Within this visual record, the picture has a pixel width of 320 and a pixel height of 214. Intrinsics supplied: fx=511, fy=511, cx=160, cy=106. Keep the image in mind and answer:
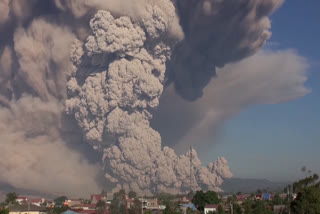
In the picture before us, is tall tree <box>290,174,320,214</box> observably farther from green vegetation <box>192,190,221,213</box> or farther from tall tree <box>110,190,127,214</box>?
green vegetation <box>192,190,221,213</box>

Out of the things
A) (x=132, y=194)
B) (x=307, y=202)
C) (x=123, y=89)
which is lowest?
(x=307, y=202)

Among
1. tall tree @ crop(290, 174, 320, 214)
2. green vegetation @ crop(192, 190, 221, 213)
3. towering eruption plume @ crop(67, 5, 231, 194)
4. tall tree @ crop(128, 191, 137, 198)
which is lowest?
tall tree @ crop(290, 174, 320, 214)

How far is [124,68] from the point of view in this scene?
74.1m

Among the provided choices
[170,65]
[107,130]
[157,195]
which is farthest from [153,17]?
[157,195]

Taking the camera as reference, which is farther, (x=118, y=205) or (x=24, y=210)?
(x=24, y=210)

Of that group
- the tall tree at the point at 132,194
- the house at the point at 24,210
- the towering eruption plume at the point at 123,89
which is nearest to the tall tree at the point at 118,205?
the house at the point at 24,210

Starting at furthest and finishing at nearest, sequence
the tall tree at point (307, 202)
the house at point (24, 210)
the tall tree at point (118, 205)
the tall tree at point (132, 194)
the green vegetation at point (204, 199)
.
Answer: the tall tree at point (132, 194) < the green vegetation at point (204, 199) < the house at point (24, 210) < the tall tree at point (118, 205) < the tall tree at point (307, 202)

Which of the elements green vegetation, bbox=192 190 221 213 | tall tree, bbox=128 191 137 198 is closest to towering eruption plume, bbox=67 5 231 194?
tall tree, bbox=128 191 137 198

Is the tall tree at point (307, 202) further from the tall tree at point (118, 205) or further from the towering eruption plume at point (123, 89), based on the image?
the towering eruption plume at point (123, 89)

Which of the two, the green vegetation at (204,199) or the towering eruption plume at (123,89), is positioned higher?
the towering eruption plume at (123,89)

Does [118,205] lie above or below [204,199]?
Answer: below

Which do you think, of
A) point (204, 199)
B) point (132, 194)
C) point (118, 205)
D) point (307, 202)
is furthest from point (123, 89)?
point (307, 202)

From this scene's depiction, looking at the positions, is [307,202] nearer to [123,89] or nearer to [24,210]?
[24,210]

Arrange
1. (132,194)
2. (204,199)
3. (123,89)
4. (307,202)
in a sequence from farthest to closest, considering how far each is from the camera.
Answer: (132,194)
(123,89)
(204,199)
(307,202)
